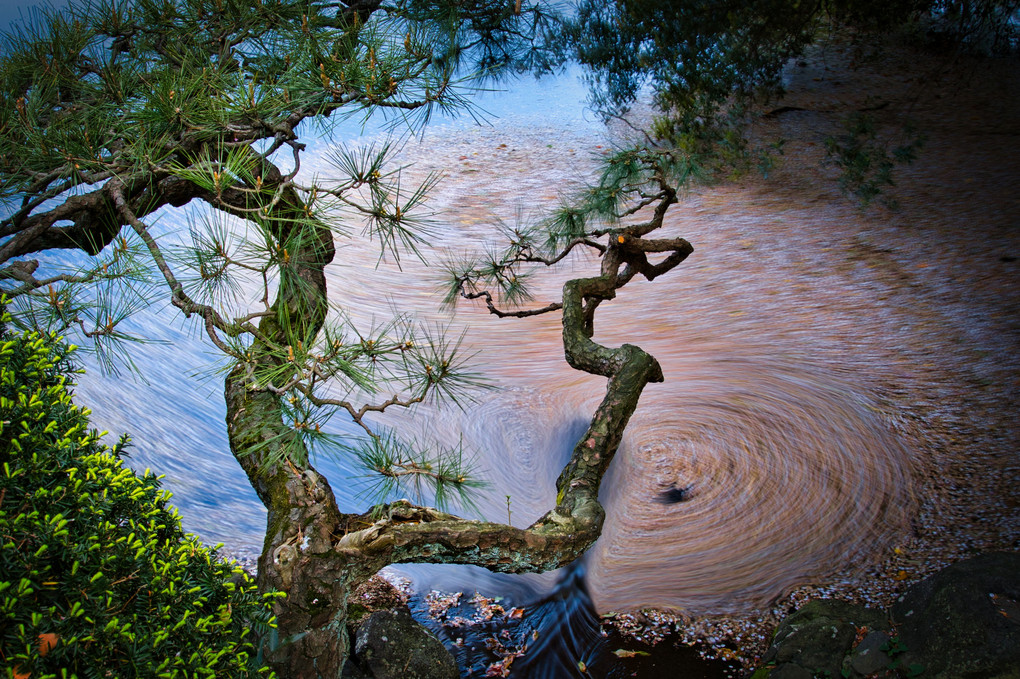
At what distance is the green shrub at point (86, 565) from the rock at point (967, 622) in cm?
160

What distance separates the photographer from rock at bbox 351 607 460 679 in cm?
176

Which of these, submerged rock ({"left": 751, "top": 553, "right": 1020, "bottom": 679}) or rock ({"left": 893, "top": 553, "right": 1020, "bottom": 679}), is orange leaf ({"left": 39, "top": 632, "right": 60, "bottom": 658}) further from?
rock ({"left": 893, "top": 553, "right": 1020, "bottom": 679})

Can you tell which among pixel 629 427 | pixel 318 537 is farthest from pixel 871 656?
pixel 318 537

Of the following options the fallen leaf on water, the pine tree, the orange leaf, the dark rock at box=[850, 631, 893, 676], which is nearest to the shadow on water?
the fallen leaf on water

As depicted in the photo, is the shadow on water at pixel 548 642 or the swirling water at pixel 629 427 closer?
the shadow on water at pixel 548 642

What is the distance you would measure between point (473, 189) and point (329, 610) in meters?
2.28

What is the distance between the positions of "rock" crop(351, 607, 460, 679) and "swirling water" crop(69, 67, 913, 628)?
1.53 ft

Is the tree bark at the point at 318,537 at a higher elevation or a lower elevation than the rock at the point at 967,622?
higher

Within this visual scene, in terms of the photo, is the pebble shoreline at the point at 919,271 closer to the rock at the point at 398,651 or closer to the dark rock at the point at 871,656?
the dark rock at the point at 871,656

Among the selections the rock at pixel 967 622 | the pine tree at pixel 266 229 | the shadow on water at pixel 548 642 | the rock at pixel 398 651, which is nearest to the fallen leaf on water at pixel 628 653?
the shadow on water at pixel 548 642

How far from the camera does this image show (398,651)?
178 centimetres

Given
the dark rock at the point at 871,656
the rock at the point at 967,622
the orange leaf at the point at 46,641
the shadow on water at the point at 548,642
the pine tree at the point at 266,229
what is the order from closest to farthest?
the orange leaf at the point at 46,641, the pine tree at the point at 266,229, the rock at the point at 967,622, the dark rock at the point at 871,656, the shadow on water at the point at 548,642

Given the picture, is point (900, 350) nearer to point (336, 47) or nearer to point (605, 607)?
point (605, 607)

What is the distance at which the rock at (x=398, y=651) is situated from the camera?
69.2 inches
